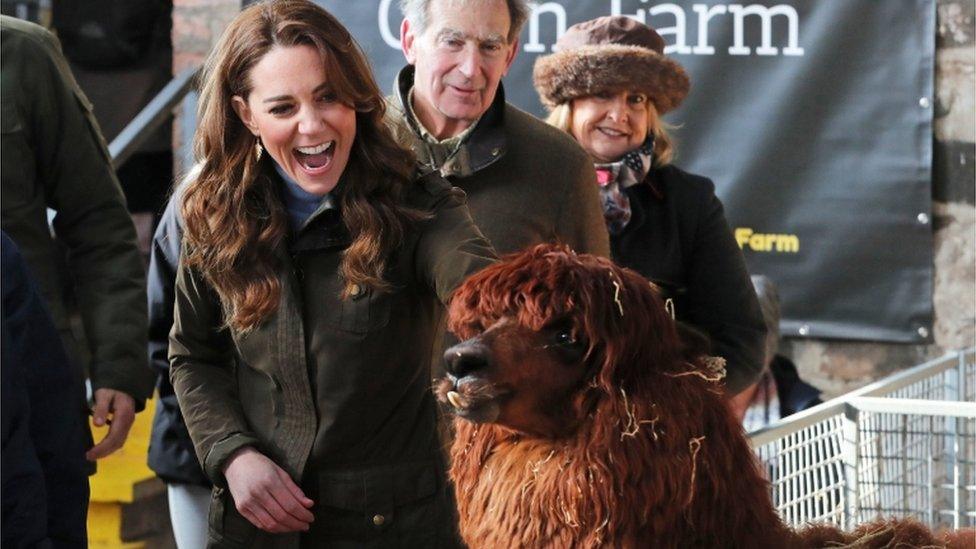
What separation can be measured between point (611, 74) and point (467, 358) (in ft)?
5.81

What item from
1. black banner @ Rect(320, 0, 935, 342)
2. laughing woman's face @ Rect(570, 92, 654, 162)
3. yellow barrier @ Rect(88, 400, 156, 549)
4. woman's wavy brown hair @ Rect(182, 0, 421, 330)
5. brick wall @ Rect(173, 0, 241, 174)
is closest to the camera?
woman's wavy brown hair @ Rect(182, 0, 421, 330)

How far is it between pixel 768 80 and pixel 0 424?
345 centimetres

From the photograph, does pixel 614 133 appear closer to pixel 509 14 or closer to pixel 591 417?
pixel 509 14

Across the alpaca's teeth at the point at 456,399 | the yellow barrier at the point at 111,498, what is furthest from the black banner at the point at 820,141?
the alpaca's teeth at the point at 456,399

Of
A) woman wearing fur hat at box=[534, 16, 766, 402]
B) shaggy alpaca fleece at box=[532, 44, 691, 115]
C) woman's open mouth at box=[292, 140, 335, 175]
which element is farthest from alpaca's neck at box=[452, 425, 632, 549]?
shaggy alpaca fleece at box=[532, 44, 691, 115]

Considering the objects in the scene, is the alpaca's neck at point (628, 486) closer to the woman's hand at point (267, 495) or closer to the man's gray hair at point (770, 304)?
the woman's hand at point (267, 495)

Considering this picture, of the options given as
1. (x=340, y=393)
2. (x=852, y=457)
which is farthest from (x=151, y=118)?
(x=340, y=393)

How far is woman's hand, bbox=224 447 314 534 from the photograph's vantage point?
221 cm

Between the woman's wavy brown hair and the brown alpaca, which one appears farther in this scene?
the woman's wavy brown hair

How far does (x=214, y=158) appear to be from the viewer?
230 centimetres

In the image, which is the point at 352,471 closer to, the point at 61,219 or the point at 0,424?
the point at 0,424

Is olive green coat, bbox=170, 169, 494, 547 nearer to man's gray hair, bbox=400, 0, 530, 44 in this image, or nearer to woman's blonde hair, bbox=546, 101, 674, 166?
man's gray hair, bbox=400, 0, 530, 44

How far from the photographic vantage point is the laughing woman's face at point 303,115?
7.18 ft

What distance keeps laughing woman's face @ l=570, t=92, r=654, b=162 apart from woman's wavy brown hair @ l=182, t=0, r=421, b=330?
119 cm
